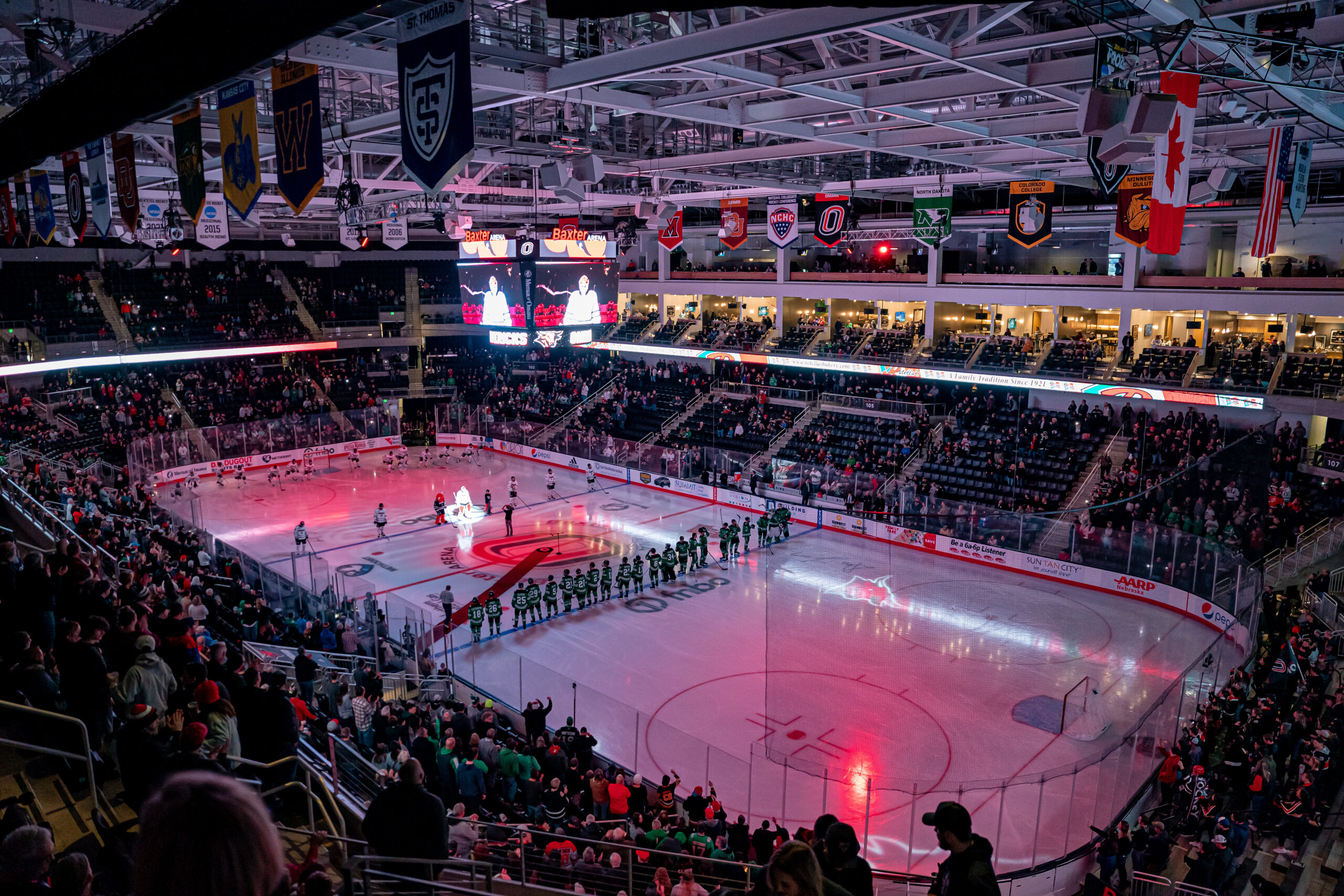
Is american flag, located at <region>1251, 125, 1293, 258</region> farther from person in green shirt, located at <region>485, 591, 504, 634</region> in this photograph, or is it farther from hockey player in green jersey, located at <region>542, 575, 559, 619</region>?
person in green shirt, located at <region>485, 591, 504, 634</region>

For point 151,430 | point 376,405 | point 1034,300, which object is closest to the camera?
point 1034,300

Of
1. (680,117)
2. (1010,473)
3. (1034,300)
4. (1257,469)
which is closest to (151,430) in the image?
(680,117)

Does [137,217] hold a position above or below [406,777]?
above

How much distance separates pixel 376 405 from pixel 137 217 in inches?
1058

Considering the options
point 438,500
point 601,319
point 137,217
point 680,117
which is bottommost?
point 438,500

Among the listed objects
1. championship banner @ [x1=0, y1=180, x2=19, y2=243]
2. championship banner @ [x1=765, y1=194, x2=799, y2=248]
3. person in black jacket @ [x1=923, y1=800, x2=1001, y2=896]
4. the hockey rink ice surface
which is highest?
championship banner @ [x1=765, y1=194, x2=799, y2=248]

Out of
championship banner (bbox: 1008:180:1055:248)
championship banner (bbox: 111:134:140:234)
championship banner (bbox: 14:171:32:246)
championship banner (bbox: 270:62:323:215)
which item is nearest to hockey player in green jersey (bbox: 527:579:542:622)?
championship banner (bbox: 111:134:140:234)

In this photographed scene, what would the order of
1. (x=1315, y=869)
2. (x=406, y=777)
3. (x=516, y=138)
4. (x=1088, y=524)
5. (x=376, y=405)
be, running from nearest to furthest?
(x=406, y=777)
(x=1315, y=869)
(x=516, y=138)
(x=1088, y=524)
(x=376, y=405)

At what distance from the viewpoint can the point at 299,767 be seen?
604cm

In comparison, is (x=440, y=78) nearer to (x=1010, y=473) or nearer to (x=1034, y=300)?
(x=1010, y=473)

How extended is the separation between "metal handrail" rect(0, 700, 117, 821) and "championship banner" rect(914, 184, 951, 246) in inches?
897

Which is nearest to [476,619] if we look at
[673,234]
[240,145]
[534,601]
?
[534,601]

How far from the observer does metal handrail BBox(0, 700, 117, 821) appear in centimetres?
478

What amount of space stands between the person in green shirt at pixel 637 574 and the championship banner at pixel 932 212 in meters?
11.9
